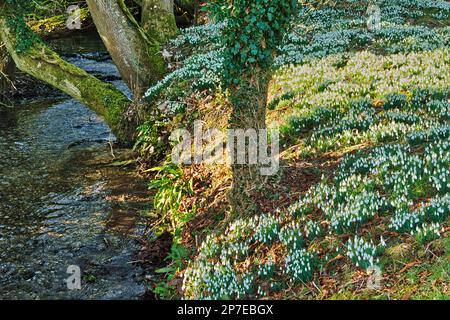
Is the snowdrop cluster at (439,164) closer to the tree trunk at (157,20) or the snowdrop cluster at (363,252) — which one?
the snowdrop cluster at (363,252)

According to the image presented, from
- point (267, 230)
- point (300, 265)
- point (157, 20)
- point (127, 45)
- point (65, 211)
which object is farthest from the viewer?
point (157, 20)

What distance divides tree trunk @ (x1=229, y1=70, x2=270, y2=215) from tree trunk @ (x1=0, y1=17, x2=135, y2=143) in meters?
6.37

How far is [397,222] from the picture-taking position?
6.01 meters

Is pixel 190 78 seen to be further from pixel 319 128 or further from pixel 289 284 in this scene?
pixel 289 284

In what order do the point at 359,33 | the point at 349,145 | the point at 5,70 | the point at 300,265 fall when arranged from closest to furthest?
1. the point at 300,265
2. the point at 349,145
3. the point at 359,33
4. the point at 5,70

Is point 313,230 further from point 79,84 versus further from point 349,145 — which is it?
point 79,84

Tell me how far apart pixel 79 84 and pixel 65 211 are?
5.34 meters

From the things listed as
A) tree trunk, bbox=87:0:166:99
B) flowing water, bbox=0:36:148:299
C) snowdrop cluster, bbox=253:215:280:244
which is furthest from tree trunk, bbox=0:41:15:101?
snowdrop cluster, bbox=253:215:280:244

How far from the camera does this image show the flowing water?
769 cm

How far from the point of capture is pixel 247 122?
7.89m

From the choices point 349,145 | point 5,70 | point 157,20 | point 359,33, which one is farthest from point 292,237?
point 5,70

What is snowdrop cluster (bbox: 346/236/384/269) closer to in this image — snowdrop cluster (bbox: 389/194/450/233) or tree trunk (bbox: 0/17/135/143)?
snowdrop cluster (bbox: 389/194/450/233)

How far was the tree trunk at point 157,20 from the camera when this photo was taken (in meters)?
17.3

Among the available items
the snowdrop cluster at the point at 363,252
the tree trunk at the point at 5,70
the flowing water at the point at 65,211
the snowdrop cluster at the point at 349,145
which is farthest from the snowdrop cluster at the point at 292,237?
the tree trunk at the point at 5,70
